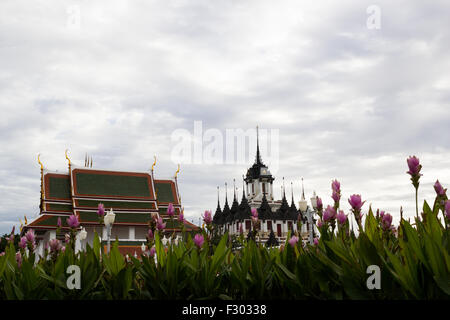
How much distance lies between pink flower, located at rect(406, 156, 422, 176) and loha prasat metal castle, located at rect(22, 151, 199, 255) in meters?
28.1

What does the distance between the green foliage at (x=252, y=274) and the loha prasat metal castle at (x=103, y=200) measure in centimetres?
2730

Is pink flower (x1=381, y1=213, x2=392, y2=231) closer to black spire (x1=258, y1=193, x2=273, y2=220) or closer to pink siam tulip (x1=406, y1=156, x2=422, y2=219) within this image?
pink siam tulip (x1=406, y1=156, x2=422, y2=219)

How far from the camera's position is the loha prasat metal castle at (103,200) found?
105 feet

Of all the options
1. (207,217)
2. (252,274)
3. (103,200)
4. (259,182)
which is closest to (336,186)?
(252,274)

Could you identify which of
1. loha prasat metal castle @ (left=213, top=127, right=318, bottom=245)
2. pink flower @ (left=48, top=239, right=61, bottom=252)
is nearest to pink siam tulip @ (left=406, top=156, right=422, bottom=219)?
pink flower @ (left=48, top=239, right=61, bottom=252)

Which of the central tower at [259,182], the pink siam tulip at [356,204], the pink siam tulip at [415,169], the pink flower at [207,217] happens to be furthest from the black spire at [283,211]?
the pink siam tulip at [415,169]

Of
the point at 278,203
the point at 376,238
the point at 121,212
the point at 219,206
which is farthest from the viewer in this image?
the point at 219,206

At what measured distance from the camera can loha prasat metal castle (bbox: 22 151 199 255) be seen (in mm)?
31875

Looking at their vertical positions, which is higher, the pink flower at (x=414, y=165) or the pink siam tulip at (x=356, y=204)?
the pink flower at (x=414, y=165)

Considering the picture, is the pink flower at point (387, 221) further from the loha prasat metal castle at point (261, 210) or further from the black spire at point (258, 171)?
the black spire at point (258, 171)
